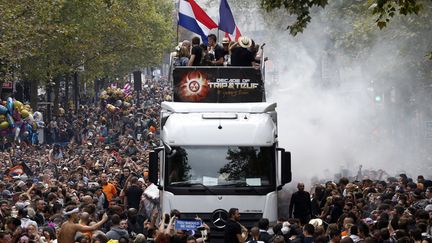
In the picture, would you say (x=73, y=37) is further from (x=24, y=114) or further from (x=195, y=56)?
(x=195, y=56)

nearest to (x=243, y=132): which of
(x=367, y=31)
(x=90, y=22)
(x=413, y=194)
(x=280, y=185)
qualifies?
(x=280, y=185)

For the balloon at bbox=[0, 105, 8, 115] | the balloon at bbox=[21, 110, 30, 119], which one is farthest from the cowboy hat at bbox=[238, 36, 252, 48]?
the balloon at bbox=[21, 110, 30, 119]

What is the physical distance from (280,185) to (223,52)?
14.7 ft

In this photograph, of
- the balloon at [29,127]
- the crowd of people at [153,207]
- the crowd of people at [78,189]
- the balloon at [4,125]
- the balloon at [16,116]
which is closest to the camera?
the crowd of people at [153,207]

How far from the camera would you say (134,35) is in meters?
63.6

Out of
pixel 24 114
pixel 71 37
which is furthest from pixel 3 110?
pixel 71 37

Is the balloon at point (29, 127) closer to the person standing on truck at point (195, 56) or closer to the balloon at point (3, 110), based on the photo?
the balloon at point (3, 110)

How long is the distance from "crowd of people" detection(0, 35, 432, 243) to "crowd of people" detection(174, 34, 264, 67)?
0.06ft

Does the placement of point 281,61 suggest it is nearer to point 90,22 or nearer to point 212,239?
point 90,22

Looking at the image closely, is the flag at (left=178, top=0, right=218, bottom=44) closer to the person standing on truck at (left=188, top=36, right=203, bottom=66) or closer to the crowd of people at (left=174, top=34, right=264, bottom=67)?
the crowd of people at (left=174, top=34, right=264, bottom=67)

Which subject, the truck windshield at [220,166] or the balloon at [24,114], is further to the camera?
the balloon at [24,114]

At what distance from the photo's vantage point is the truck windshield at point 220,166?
64.6 ft

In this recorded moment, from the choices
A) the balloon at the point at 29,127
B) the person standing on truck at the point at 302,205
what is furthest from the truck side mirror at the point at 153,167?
the balloon at the point at 29,127

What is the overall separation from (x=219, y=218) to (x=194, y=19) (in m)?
8.51
